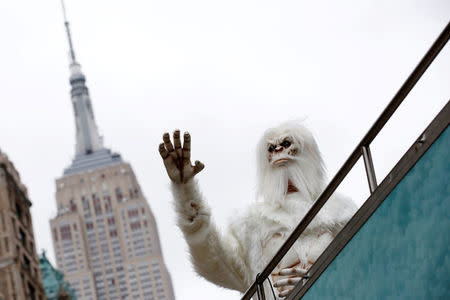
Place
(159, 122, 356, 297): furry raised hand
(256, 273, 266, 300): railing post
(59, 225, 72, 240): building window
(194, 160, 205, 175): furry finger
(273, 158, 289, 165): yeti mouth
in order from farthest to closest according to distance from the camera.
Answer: (59, 225, 72, 240): building window < (273, 158, 289, 165): yeti mouth < (194, 160, 205, 175): furry finger < (159, 122, 356, 297): furry raised hand < (256, 273, 266, 300): railing post

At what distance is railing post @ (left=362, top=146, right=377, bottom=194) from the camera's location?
27.8 ft

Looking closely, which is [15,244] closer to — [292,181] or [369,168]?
[292,181]

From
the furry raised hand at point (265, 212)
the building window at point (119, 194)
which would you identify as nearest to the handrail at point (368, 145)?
the furry raised hand at point (265, 212)

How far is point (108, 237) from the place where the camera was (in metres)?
161

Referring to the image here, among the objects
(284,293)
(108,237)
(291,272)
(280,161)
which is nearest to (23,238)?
(280,161)

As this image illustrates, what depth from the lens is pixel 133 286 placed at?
157750mm

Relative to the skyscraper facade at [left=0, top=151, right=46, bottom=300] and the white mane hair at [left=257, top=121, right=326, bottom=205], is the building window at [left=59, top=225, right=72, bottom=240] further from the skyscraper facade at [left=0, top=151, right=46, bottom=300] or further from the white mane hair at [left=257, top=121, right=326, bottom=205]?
the white mane hair at [left=257, top=121, right=326, bottom=205]

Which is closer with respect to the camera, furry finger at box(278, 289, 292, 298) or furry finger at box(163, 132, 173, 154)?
furry finger at box(278, 289, 292, 298)

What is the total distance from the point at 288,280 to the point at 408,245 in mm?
2003

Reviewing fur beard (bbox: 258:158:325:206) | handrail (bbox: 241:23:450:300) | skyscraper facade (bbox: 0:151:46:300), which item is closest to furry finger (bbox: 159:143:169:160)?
fur beard (bbox: 258:158:325:206)

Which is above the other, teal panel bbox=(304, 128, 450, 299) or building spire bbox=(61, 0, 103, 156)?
building spire bbox=(61, 0, 103, 156)

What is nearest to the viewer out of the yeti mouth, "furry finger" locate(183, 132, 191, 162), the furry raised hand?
"furry finger" locate(183, 132, 191, 162)

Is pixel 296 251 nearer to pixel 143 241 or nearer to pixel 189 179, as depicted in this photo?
pixel 189 179

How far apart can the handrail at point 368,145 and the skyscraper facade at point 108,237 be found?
147 meters
